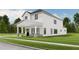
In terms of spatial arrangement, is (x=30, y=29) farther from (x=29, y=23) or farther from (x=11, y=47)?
(x=11, y=47)

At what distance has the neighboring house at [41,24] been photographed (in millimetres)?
17453

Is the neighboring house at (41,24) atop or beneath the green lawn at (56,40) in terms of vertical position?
atop

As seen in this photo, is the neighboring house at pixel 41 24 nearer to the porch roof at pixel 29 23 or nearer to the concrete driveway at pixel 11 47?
the porch roof at pixel 29 23

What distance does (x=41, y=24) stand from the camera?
1750cm

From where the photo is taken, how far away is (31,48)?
1734 centimetres

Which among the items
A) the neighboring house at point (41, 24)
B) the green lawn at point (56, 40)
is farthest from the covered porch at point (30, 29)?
the green lawn at point (56, 40)

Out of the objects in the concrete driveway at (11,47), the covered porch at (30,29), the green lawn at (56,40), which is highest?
the covered porch at (30,29)

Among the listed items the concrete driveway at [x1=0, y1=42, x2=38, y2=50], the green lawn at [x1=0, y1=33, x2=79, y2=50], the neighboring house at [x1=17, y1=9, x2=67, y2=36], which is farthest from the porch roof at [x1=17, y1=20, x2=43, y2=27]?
the concrete driveway at [x1=0, y1=42, x2=38, y2=50]

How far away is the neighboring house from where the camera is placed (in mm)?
17453

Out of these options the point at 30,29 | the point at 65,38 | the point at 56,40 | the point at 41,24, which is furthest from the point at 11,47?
the point at 65,38
